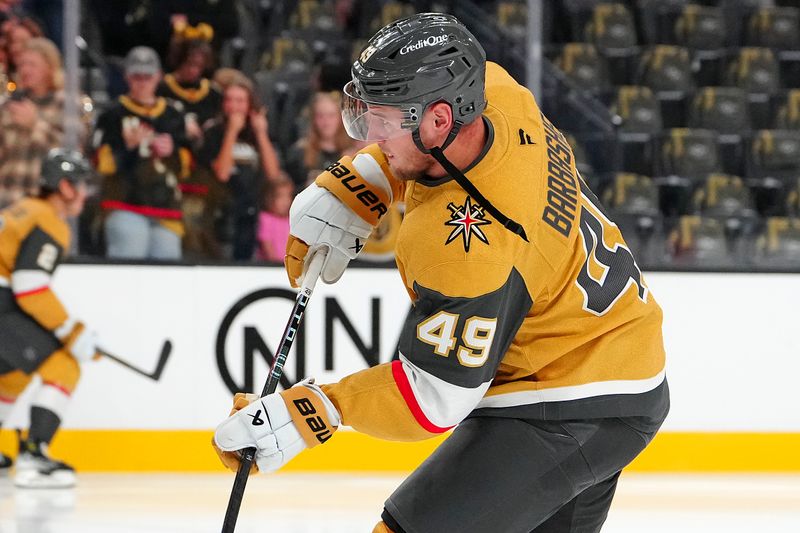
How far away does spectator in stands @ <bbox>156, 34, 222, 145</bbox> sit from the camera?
586 cm

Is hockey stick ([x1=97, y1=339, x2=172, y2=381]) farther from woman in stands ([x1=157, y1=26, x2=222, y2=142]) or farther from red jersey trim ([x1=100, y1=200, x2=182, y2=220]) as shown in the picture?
woman in stands ([x1=157, y1=26, x2=222, y2=142])

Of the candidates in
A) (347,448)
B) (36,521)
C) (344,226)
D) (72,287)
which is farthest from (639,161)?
(344,226)

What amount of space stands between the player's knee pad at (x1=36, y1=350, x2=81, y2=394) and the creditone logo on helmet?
11.5ft

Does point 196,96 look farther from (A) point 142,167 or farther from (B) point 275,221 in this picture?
(B) point 275,221

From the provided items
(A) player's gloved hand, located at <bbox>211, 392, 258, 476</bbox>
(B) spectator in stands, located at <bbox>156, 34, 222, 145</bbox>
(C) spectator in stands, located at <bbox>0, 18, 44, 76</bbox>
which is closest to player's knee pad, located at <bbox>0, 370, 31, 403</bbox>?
(B) spectator in stands, located at <bbox>156, 34, 222, 145</bbox>

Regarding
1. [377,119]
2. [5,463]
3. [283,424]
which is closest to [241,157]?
[5,463]

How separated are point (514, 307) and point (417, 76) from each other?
1.29 feet

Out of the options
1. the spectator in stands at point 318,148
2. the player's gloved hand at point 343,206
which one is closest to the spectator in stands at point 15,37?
the spectator in stands at point 318,148

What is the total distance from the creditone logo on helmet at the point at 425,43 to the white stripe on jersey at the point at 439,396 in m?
0.49

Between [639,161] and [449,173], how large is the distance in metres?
4.97

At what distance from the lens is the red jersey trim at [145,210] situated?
555 cm

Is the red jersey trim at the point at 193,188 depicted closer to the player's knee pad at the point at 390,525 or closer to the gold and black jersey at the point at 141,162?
the gold and black jersey at the point at 141,162

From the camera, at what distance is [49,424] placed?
16.6 ft

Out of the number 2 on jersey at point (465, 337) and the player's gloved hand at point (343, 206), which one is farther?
the player's gloved hand at point (343, 206)
